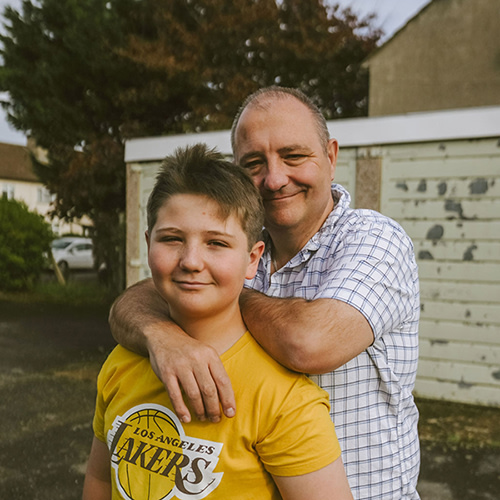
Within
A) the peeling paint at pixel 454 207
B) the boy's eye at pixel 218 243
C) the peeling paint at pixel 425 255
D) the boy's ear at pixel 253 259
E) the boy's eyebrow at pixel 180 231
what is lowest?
the peeling paint at pixel 425 255

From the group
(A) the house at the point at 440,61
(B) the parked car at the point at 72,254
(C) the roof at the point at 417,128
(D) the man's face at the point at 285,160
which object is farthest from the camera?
(B) the parked car at the point at 72,254

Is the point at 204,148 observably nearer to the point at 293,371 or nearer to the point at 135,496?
the point at 293,371

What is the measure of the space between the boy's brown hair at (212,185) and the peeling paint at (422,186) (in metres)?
4.59

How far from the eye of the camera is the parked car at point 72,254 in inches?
885

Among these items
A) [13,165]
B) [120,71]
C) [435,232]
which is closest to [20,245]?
[120,71]

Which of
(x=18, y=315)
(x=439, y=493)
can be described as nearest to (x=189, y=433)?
(x=439, y=493)

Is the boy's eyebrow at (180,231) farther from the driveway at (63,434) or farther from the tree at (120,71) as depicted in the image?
the tree at (120,71)

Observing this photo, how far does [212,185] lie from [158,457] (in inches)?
28.9

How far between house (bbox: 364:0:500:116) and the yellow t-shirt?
13.4 metres

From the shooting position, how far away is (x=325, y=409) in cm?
132

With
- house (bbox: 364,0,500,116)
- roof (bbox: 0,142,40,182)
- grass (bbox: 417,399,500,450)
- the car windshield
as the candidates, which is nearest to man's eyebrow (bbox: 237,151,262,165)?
grass (bbox: 417,399,500,450)

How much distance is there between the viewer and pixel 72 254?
74.9 feet

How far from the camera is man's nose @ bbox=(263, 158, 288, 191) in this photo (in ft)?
5.68

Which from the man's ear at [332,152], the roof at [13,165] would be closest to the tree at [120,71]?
the man's ear at [332,152]
